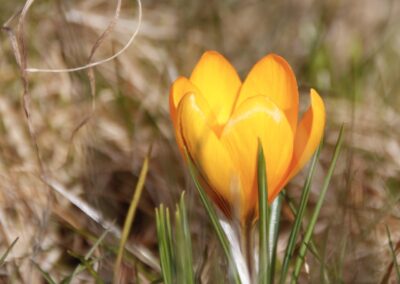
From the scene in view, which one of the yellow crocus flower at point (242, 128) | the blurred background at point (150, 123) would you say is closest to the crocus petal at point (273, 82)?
the yellow crocus flower at point (242, 128)

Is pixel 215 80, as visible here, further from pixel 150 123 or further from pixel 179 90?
pixel 150 123

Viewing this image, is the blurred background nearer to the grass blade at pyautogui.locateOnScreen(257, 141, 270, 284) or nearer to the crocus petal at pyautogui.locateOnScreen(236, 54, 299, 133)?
the grass blade at pyautogui.locateOnScreen(257, 141, 270, 284)

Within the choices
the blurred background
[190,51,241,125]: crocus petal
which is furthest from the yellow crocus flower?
the blurred background

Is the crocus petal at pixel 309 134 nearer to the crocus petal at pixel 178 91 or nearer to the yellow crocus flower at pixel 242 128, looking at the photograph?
the yellow crocus flower at pixel 242 128

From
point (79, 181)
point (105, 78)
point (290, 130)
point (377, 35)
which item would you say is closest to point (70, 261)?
point (79, 181)

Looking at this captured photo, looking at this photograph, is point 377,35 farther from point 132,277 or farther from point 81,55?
point 132,277

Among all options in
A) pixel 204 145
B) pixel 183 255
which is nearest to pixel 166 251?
pixel 183 255

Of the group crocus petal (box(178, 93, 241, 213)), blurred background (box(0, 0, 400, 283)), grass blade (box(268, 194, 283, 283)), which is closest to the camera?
crocus petal (box(178, 93, 241, 213))
